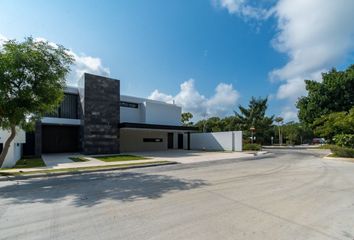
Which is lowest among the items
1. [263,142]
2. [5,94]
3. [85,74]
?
[263,142]

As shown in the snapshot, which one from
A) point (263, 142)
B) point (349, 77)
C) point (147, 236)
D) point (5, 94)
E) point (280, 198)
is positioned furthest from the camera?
point (263, 142)

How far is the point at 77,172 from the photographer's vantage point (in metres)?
12.7

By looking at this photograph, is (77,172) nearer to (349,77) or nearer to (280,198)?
(280,198)

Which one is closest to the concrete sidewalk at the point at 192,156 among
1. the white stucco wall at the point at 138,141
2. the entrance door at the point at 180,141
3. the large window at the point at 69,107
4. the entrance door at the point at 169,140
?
the white stucco wall at the point at 138,141

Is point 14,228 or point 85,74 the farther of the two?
point 85,74

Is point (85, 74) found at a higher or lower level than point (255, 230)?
higher

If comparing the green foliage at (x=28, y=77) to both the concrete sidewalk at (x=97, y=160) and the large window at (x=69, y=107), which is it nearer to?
the concrete sidewalk at (x=97, y=160)

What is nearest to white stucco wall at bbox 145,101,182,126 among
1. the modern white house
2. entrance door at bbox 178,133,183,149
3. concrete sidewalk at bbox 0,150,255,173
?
the modern white house

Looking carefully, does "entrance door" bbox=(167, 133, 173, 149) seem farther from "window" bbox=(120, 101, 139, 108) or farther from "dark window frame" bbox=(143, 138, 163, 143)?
"window" bbox=(120, 101, 139, 108)

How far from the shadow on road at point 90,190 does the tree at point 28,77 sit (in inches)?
147

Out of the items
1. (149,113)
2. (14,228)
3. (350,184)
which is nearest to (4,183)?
(14,228)

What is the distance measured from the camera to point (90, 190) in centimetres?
834

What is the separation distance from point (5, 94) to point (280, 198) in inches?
473

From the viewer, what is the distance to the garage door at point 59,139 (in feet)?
84.6
